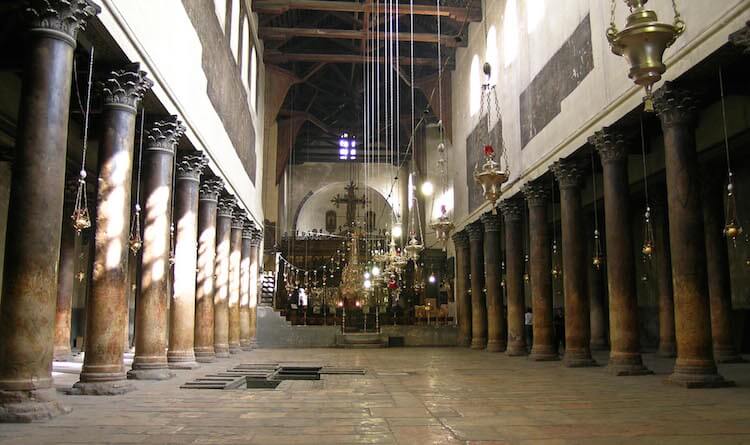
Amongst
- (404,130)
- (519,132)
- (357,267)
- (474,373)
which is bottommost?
(474,373)

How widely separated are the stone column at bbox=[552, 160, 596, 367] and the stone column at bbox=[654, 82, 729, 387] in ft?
15.4

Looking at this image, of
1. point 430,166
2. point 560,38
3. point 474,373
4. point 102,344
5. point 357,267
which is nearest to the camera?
point 102,344

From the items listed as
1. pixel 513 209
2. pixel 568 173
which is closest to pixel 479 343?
pixel 513 209

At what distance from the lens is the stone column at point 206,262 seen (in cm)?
1850

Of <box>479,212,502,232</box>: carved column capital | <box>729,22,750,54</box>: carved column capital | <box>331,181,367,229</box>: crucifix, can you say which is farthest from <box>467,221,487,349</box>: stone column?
<box>331,181,367,229</box>: crucifix

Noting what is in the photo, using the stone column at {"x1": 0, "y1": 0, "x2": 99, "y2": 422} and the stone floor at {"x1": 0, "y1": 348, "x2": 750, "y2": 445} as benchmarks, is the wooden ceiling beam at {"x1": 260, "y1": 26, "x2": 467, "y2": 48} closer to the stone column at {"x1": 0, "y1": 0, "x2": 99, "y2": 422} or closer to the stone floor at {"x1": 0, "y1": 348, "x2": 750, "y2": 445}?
the stone floor at {"x1": 0, "y1": 348, "x2": 750, "y2": 445}

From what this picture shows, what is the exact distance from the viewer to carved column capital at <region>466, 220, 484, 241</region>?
2656 cm

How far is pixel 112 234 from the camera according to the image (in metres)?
10.8

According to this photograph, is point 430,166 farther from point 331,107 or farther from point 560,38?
point 560,38

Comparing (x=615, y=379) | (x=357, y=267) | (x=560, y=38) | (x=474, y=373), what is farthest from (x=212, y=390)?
(x=357, y=267)

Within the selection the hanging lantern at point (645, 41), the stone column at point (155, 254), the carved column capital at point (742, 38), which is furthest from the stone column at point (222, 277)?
the hanging lantern at point (645, 41)

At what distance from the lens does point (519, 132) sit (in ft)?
67.1

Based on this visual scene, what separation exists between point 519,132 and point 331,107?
85.5ft

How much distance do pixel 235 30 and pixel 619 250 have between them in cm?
1444
